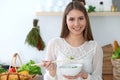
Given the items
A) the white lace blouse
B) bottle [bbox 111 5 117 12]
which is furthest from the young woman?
bottle [bbox 111 5 117 12]

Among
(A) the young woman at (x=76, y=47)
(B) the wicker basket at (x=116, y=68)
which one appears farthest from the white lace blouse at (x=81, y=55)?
(B) the wicker basket at (x=116, y=68)

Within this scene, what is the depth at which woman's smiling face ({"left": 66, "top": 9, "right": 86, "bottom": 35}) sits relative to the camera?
4.11 ft

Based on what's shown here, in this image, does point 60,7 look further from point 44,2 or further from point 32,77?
point 32,77

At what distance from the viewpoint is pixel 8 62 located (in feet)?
7.09

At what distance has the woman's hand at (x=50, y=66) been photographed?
3.83 feet

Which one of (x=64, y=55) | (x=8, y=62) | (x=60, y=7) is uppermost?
(x=60, y=7)

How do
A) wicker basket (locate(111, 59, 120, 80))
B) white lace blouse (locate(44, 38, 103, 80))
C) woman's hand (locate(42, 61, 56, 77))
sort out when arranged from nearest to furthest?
woman's hand (locate(42, 61, 56, 77)) → white lace blouse (locate(44, 38, 103, 80)) → wicker basket (locate(111, 59, 120, 80))

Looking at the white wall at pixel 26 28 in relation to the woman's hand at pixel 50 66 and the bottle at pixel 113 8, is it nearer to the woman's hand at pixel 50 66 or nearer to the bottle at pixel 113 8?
the bottle at pixel 113 8

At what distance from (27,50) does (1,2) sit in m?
0.43

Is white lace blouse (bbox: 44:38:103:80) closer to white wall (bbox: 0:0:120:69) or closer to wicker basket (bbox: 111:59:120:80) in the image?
wicker basket (bbox: 111:59:120:80)

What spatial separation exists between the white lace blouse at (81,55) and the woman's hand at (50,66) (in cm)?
3

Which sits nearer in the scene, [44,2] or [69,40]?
[69,40]

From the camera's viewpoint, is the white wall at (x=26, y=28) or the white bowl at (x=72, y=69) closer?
the white bowl at (x=72, y=69)

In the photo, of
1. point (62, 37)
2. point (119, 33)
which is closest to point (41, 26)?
point (119, 33)
